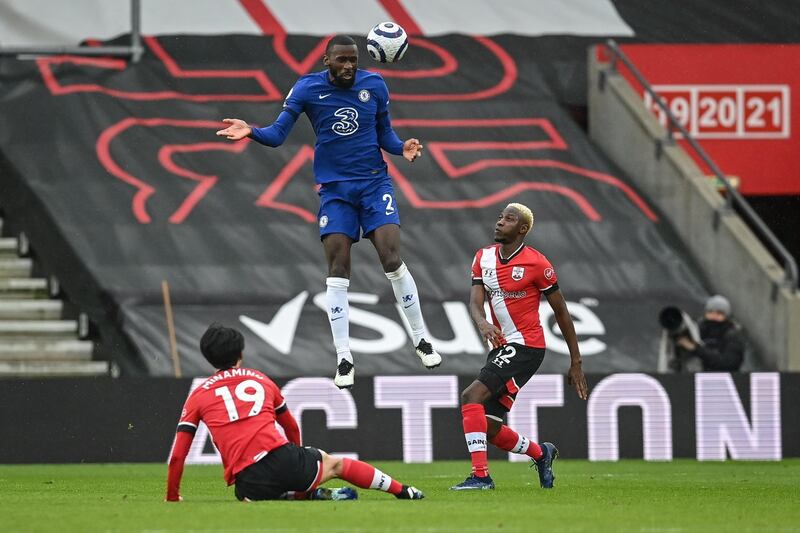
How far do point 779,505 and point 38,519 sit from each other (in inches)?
184

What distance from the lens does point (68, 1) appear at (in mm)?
23938

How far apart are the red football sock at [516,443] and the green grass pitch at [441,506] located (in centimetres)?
27

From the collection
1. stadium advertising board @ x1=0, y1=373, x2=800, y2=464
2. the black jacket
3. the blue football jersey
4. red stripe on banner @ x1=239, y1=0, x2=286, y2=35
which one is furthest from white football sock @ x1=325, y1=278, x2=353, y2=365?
red stripe on banner @ x1=239, y1=0, x2=286, y2=35

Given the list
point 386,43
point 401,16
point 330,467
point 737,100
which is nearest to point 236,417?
point 330,467

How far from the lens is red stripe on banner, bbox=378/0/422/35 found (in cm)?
2512

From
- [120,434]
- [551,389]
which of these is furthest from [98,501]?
[551,389]

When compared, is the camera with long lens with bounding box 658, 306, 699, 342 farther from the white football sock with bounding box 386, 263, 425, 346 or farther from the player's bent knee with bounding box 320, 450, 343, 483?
the player's bent knee with bounding box 320, 450, 343, 483

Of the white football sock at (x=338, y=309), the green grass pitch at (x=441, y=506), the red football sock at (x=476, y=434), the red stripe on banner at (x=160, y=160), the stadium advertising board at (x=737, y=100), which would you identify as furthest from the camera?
the stadium advertising board at (x=737, y=100)

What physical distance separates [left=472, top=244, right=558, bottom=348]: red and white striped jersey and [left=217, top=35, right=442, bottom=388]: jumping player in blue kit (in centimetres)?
58

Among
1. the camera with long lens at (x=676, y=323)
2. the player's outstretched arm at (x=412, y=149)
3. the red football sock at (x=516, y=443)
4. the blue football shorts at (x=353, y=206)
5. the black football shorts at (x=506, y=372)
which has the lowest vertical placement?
the red football sock at (x=516, y=443)

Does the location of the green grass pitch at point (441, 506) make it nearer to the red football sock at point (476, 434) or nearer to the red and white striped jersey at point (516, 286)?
the red football sock at point (476, 434)

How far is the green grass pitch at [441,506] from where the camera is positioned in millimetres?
8742

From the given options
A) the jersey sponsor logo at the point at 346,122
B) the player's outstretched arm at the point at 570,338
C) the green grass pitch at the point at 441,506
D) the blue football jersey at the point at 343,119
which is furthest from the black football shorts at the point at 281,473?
the jersey sponsor logo at the point at 346,122

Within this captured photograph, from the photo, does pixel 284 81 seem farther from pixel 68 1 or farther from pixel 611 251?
pixel 611 251
